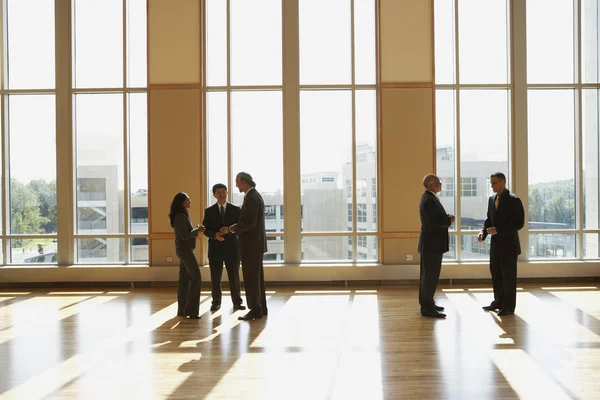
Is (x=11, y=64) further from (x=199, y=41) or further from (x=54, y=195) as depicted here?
(x=199, y=41)

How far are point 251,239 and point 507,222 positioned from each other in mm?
3023

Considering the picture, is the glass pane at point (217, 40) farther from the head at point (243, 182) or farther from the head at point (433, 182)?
the head at point (433, 182)

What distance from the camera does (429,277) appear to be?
6.20 meters

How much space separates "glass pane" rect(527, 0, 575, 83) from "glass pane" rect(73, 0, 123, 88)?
7089mm

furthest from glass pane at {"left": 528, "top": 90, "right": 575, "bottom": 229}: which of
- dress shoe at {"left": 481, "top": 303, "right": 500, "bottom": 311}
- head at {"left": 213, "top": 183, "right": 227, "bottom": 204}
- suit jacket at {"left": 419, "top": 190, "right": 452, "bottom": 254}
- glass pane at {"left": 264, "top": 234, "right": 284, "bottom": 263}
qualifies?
head at {"left": 213, "top": 183, "right": 227, "bottom": 204}

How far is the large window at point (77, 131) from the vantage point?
9.00 metres

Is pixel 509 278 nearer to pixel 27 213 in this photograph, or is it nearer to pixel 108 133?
pixel 108 133

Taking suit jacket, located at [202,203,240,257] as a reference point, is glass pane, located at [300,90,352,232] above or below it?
above

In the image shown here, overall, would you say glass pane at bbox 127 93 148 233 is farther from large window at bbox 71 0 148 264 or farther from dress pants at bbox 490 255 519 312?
dress pants at bbox 490 255 519 312

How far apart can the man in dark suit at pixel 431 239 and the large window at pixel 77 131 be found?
16.4 feet

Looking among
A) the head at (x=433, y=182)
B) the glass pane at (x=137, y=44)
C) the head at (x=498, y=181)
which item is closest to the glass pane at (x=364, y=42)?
the head at (x=433, y=182)

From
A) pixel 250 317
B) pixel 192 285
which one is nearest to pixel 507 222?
pixel 250 317

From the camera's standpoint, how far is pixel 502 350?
4773mm

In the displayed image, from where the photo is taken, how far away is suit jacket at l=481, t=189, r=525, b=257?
20.0 ft
